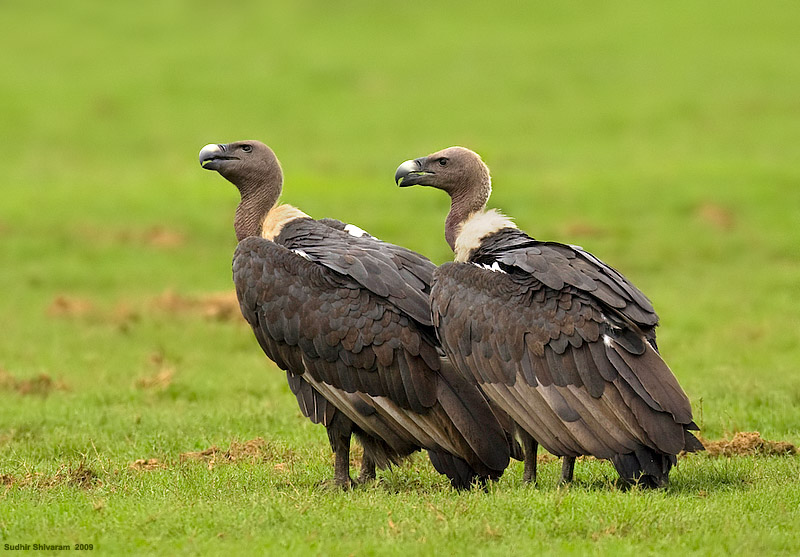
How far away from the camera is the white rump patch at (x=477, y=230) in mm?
9070

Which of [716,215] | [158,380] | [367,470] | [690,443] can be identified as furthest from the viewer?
[716,215]

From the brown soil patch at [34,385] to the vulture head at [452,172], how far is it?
16.6ft

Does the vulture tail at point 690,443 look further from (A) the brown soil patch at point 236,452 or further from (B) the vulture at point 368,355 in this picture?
(A) the brown soil patch at point 236,452

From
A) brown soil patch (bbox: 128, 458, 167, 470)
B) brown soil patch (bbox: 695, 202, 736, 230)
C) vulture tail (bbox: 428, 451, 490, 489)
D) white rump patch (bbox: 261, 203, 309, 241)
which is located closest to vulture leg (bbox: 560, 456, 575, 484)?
vulture tail (bbox: 428, 451, 490, 489)

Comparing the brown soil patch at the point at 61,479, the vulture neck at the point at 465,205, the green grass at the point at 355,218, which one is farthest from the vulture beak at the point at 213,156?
the brown soil patch at the point at 61,479

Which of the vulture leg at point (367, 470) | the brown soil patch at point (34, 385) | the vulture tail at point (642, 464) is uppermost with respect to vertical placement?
the vulture tail at point (642, 464)

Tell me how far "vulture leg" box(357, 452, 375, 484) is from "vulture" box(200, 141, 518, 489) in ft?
0.05

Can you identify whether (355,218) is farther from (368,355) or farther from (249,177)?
(368,355)

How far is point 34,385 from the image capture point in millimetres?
12820

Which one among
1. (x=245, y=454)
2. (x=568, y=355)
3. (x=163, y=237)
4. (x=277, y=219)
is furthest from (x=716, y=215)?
(x=568, y=355)

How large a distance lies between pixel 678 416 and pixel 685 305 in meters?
9.65

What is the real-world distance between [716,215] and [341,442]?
15.4 meters

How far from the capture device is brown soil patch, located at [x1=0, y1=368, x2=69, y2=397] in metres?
12.7

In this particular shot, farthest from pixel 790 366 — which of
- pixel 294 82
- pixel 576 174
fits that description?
pixel 294 82
